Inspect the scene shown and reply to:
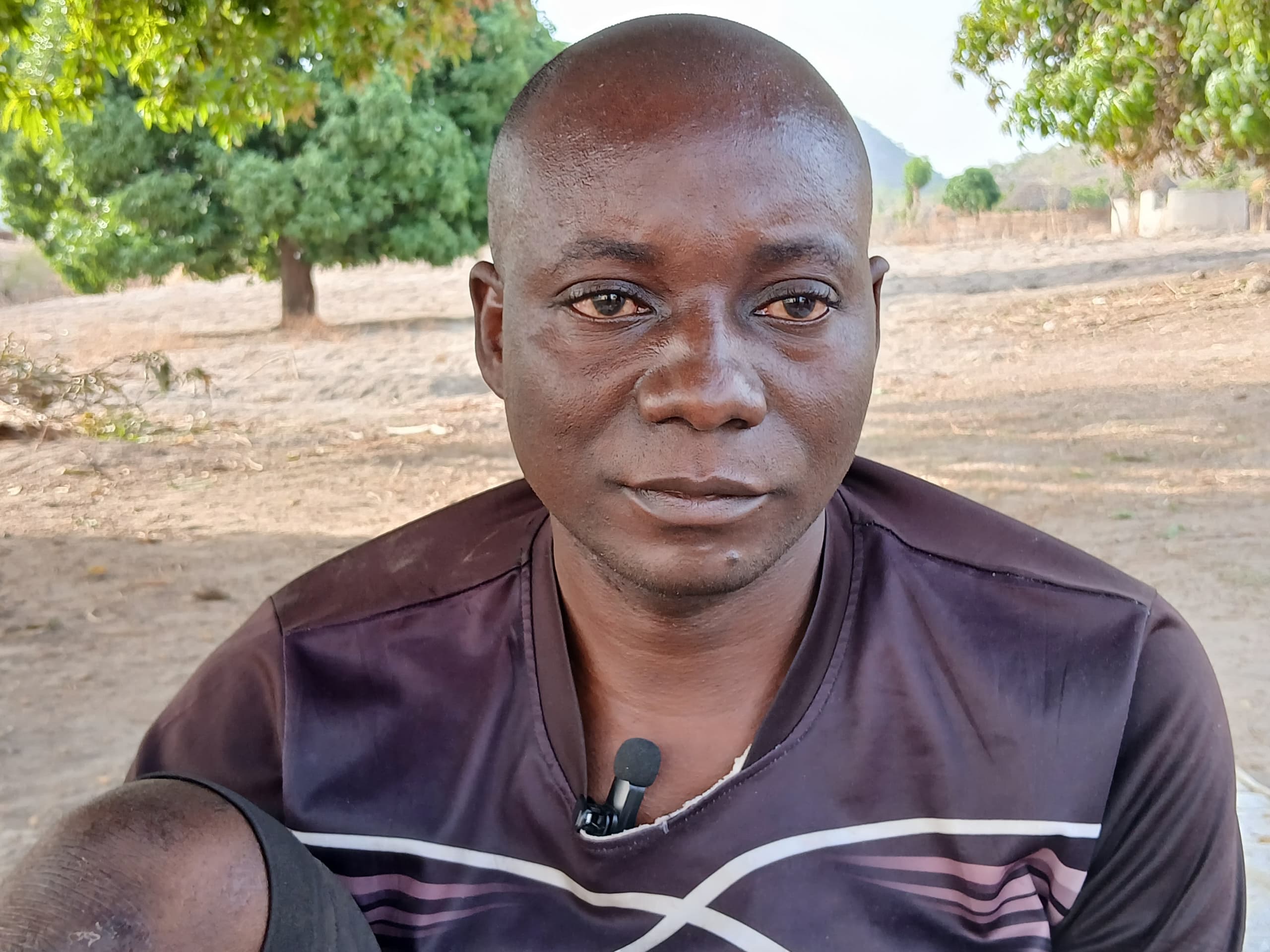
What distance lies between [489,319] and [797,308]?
0.49 meters

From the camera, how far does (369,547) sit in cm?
167

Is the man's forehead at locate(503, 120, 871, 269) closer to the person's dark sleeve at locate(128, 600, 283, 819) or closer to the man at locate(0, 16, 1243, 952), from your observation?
the man at locate(0, 16, 1243, 952)

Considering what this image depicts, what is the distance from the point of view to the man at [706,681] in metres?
1.33

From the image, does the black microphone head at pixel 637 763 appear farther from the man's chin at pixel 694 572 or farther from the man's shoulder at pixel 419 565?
the man's shoulder at pixel 419 565

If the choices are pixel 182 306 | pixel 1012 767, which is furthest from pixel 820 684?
pixel 182 306

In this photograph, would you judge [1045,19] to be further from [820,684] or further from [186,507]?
[820,684]

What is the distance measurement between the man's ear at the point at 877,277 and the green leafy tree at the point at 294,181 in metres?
12.1

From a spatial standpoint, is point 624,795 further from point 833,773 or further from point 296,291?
point 296,291

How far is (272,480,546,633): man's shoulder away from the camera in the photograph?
158 cm

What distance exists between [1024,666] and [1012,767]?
0.13 m

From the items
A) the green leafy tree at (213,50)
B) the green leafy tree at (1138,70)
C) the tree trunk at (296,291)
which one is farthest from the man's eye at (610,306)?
the tree trunk at (296,291)

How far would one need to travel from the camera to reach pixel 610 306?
54.5 inches

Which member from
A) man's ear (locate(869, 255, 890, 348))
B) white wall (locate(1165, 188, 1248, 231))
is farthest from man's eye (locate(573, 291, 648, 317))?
white wall (locate(1165, 188, 1248, 231))

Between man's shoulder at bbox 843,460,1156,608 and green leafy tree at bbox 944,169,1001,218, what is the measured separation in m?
27.4
